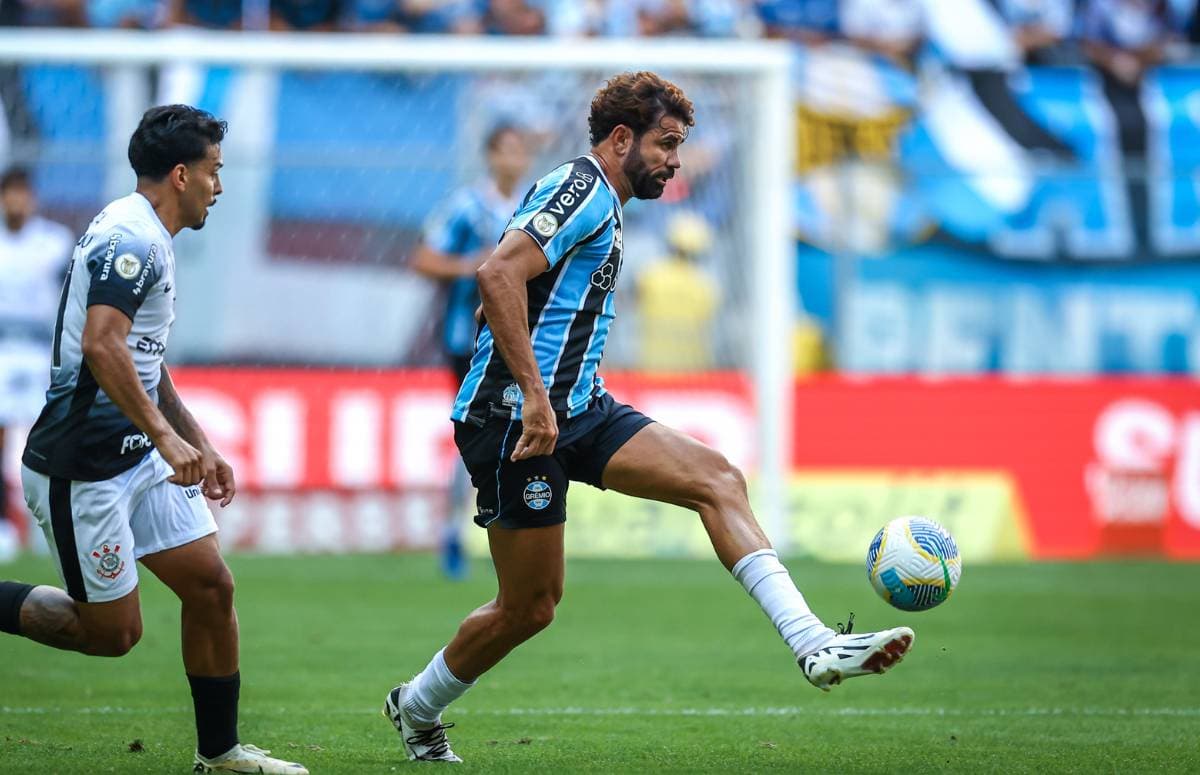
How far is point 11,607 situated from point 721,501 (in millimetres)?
2453

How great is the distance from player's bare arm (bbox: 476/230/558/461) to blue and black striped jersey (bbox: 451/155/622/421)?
0.48 feet

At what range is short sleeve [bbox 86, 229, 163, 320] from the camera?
5516mm

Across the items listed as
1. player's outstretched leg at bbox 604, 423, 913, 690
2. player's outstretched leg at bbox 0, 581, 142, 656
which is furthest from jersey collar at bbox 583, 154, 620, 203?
player's outstretched leg at bbox 0, 581, 142, 656

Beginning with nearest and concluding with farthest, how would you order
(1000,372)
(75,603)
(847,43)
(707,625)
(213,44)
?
(75,603) → (707,625) → (213,44) → (1000,372) → (847,43)

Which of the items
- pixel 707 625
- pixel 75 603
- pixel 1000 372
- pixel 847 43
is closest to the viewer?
pixel 75 603

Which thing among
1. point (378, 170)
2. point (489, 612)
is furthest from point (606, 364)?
point (489, 612)

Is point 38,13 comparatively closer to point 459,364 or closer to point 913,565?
point 459,364

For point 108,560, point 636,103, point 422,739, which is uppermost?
point 636,103

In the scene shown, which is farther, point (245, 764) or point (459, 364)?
point (459, 364)

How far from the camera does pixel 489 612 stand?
6250 mm

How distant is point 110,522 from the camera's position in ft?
18.9

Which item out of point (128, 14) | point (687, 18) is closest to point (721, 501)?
point (128, 14)

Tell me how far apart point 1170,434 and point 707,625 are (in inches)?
261

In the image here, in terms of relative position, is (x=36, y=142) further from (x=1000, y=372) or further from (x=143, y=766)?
(x=143, y=766)
